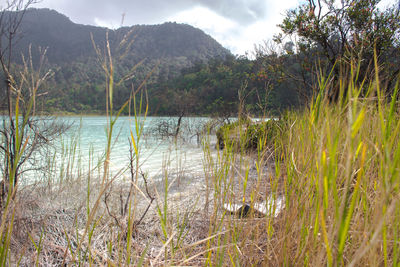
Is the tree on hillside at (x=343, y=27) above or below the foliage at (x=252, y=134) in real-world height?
above

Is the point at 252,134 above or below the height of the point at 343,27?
below

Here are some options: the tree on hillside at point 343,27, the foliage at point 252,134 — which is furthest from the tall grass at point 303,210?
the tree on hillside at point 343,27

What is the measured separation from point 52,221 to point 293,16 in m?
5.90

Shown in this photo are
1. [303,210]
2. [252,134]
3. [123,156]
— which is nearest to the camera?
[303,210]

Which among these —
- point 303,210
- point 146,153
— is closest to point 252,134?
point 146,153

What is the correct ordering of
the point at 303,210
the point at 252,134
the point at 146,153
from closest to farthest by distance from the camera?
1. the point at 303,210
2. the point at 252,134
3. the point at 146,153

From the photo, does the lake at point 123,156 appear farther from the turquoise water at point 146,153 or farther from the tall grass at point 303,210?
the tall grass at point 303,210

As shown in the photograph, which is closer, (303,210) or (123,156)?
(303,210)

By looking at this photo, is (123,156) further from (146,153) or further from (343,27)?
(343,27)

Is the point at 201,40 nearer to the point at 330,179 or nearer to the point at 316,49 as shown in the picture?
the point at 316,49

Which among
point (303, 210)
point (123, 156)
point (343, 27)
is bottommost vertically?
point (123, 156)

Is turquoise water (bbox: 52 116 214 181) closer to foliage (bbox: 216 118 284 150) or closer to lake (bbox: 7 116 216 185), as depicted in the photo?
lake (bbox: 7 116 216 185)

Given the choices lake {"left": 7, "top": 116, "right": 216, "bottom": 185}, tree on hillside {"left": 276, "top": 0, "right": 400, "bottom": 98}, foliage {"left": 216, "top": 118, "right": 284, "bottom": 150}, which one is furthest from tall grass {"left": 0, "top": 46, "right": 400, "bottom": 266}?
tree on hillside {"left": 276, "top": 0, "right": 400, "bottom": 98}

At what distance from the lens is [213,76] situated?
28.6 metres
